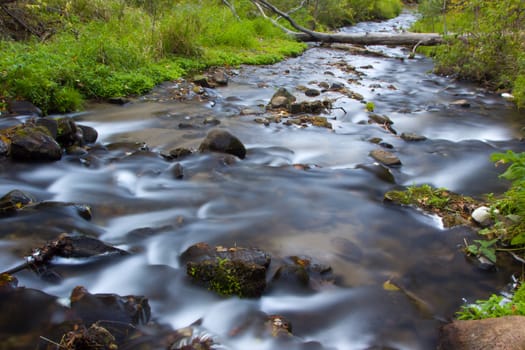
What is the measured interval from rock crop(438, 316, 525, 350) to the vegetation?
20.9 feet

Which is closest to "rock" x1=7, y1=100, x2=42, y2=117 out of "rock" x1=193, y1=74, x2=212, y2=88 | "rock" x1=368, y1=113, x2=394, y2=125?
"rock" x1=193, y1=74, x2=212, y2=88

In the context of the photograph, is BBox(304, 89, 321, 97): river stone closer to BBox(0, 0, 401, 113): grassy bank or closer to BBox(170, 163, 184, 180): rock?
BBox(0, 0, 401, 113): grassy bank

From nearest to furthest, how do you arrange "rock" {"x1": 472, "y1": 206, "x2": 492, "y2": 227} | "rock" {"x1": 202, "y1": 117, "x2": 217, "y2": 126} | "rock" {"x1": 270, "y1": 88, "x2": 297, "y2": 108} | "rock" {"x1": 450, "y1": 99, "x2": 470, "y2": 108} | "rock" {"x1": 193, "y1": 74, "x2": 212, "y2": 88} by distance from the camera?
1. "rock" {"x1": 472, "y1": 206, "x2": 492, "y2": 227}
2. "rock" {"x1": 202, "y1": 117, "x2": 217, "y2": 126}
3. "rock" {"x1": 270, "y1": 88, "x2": 297, "y2": 108}
4. "rock" {"x1": 450, "y1": 99, "x2": 470, "y2": 108}
5. "rock" {"x1": 193, "y1": 74, "x2": 212, "y2": 88}

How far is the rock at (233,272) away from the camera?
8.80ft

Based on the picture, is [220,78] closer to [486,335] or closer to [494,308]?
[494,308]

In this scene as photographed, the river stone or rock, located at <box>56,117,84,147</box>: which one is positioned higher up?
rock, located at <box>56,117,84,147</box>

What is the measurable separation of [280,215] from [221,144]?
1.46 metres

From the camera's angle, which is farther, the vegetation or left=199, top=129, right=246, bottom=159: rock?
the vegetation

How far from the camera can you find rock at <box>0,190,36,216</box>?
10.6ft

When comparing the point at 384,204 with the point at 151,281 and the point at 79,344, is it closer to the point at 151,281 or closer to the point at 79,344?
the point at 151,281

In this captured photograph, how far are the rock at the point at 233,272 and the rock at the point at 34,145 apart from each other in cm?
239

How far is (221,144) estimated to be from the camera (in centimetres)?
488

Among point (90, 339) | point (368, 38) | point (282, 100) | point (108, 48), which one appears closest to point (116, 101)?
point (108, 48)

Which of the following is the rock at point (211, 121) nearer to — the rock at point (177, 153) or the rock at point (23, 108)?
the rock at point (177, 153)
